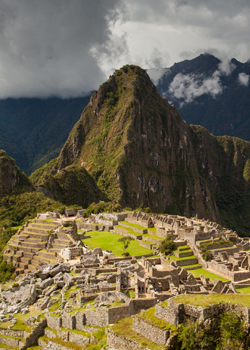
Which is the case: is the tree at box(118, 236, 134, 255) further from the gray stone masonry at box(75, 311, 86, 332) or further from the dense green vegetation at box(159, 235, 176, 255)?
the gray stone masonry at box(75, 311, 86, 332)

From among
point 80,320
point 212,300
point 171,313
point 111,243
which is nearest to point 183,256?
point 111,243

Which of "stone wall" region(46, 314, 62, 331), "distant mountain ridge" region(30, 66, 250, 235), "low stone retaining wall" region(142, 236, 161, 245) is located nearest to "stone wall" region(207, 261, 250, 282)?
"low stone retaining wall" region(142, 236, 161, 245)

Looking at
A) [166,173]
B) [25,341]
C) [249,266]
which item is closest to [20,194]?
[249,266]

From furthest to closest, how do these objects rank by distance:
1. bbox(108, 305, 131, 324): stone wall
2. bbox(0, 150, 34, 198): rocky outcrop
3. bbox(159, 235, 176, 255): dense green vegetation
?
bbox(0, 150, 34, 198): rocky outcrop, bbox(159, 235, 176, 255): dense green vegetation, bbox(108, 305, 131, 324): stone wall

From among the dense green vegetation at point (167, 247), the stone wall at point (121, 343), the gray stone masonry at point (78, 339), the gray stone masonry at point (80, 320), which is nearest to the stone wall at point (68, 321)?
the gray stone masonry at point (80, 320)

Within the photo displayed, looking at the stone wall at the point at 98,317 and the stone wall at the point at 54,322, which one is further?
the stone wall at the point at 54,322

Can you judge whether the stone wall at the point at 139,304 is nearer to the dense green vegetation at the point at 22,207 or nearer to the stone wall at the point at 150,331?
the stone wall at the point at 150,331
